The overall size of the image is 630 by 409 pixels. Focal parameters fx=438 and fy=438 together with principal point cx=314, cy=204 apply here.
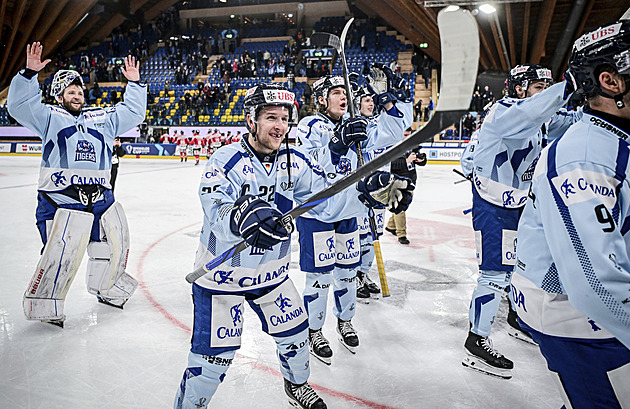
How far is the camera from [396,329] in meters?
3.20

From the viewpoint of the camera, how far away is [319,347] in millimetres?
2764

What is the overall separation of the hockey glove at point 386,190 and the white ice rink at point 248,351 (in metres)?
1.00

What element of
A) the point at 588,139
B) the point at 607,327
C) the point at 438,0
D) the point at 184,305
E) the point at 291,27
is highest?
the point at 291,27

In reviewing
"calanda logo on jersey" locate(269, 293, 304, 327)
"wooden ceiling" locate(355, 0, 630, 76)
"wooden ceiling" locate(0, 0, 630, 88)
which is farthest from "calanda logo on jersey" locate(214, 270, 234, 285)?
"wooden ceiling" locate(0, 0, 630, 88)

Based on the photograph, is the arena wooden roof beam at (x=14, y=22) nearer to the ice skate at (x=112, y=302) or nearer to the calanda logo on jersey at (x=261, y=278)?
the ice skate at (x=112, y=302)

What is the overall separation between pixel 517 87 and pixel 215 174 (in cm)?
215

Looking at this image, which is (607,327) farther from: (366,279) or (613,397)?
(366,279)

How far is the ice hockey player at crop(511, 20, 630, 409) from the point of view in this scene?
3.57ft

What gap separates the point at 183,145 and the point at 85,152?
16229mm

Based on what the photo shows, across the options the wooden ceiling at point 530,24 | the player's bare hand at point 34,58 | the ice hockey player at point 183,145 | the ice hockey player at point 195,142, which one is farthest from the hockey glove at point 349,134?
the ice hockey player at point 183,145

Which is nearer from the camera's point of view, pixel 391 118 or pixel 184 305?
pixel 391 118

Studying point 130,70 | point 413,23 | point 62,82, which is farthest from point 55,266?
point 413,23

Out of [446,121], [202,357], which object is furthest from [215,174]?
[446,121]

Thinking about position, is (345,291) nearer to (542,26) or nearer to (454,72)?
(454,72)
